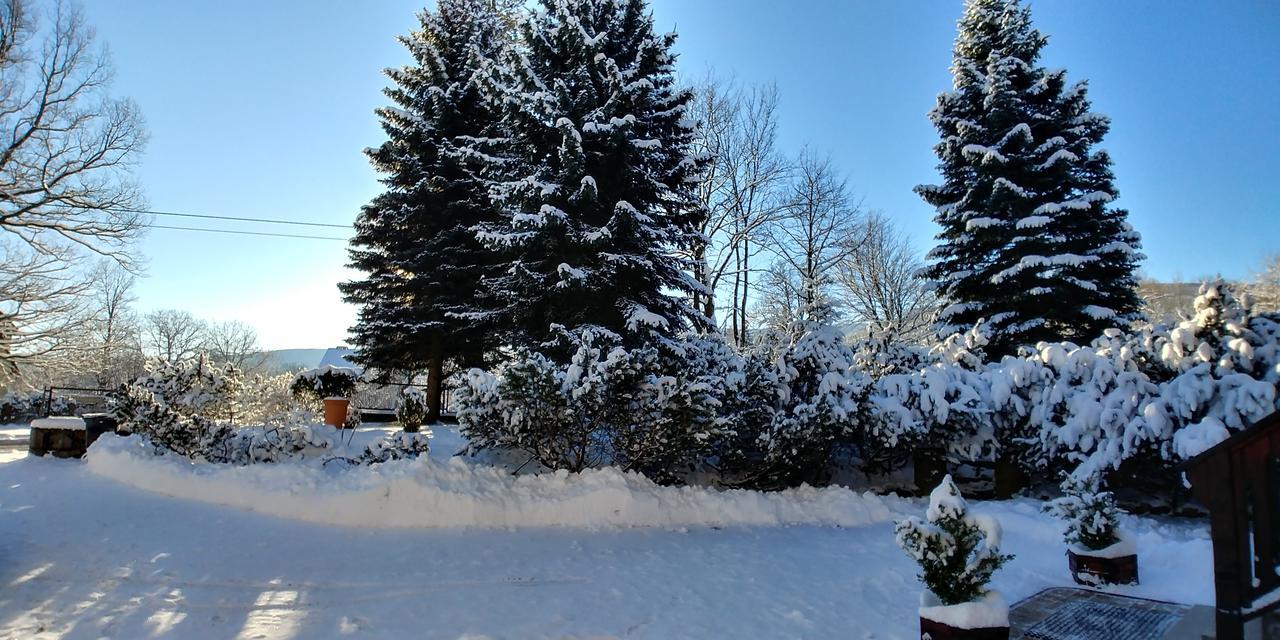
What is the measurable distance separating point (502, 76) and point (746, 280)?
11.2 metres

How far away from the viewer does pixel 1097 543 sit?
16.1 feet

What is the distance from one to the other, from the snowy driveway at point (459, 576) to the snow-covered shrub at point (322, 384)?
15.8ft

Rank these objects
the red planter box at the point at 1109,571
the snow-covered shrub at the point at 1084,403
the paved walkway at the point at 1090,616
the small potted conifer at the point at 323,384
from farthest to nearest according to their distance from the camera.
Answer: the small potted conifer at the point at 323,384 → the snow-covered shrub at the point at 1084,403 → the red planter box at the point at 1109,571 → the paved walkway at the point at 1090,616

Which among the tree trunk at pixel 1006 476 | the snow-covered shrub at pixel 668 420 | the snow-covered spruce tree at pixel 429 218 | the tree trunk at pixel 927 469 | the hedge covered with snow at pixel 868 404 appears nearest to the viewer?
the hedge covered with snow at pixel 868 404

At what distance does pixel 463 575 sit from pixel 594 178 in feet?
20.4

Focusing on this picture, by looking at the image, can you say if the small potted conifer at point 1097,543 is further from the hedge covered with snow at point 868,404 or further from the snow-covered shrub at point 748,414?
the snow-covered shrub at point 748,414

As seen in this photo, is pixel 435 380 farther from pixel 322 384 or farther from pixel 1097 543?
pixel 1097 543

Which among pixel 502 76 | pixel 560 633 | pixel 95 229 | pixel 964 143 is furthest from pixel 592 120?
pixel 95 229

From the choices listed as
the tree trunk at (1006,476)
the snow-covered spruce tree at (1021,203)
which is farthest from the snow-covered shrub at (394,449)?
the snow-covered spruce tree at (1021,203)

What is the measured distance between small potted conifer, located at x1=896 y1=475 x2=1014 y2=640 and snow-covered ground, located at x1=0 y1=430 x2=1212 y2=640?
652 millimetres

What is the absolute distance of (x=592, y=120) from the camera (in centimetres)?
919

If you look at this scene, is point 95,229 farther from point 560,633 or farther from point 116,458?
point 560,633

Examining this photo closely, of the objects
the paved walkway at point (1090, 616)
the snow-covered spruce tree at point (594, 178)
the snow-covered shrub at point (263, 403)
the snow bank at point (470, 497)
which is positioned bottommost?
the paved walkway at point (1090, 616)

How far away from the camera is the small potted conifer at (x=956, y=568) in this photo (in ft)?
10.4
